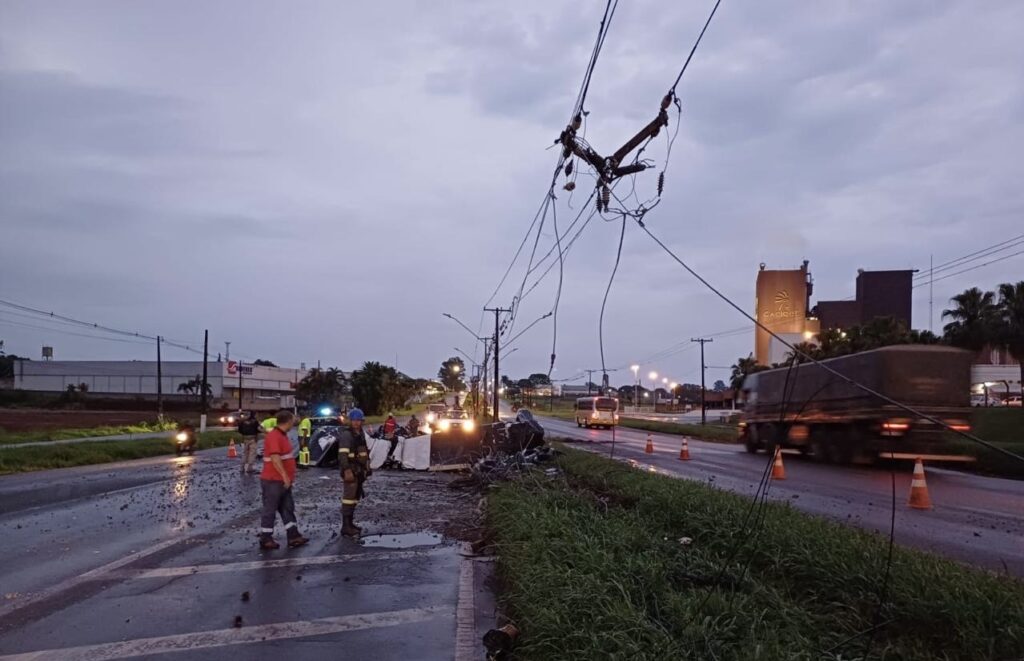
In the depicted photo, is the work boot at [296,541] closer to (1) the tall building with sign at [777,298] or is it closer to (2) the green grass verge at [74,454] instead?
(2) the green grass verge at [74,454]

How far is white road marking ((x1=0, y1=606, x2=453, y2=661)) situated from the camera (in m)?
5.92

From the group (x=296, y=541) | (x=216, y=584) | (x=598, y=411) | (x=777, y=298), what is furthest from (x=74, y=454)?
(x=777, y=298)

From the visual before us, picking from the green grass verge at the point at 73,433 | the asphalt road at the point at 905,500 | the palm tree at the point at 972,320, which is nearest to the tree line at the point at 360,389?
the green grass verge at the point at 73,433

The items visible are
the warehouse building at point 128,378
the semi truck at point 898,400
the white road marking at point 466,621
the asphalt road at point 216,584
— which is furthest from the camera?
the warehouse building at point 128,378

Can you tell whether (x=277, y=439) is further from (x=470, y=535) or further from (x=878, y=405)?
(x=878, y=405)

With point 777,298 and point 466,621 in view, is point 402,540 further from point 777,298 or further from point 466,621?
point 777,298

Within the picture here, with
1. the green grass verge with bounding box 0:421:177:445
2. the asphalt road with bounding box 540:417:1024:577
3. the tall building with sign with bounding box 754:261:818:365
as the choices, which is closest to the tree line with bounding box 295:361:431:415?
the green grass verge with bounding box 0:421:177:445

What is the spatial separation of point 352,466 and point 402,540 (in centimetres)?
125

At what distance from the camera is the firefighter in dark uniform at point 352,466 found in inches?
444

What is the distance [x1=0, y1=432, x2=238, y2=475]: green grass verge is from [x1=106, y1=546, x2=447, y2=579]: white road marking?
15937mm

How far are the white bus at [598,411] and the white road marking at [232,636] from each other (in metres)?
47.6

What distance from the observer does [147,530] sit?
Result: 465 inches

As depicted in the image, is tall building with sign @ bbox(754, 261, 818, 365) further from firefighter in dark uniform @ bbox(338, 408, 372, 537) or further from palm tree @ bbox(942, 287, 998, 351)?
firefighter in dark uniform @ bbox(338, 408, 372, 537)

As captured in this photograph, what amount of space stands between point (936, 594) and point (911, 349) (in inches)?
734
